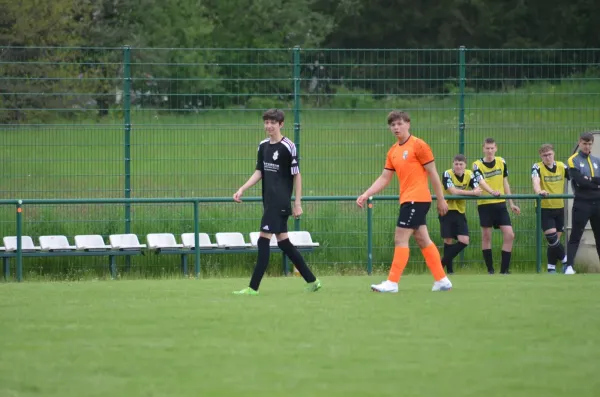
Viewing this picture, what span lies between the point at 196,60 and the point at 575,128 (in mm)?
6389

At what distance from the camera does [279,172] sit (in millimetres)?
11938

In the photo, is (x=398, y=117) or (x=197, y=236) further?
(x=197, y=236)

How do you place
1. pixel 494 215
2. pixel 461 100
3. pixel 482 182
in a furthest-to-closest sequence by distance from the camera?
pixel 461 100
pixel 494 215
pixel 482 182

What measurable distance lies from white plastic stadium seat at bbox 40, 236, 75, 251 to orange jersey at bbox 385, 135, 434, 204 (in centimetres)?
697

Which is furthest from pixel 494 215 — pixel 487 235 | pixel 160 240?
pixel 160 240

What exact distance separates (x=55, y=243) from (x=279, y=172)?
6.44m

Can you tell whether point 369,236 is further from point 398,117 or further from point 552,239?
point 398,117

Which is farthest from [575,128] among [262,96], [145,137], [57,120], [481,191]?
[57,120]

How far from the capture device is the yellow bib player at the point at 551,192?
56.6 ft

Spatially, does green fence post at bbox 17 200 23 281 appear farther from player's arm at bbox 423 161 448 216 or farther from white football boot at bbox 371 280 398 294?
player's arm at bbox 423 161 448 216

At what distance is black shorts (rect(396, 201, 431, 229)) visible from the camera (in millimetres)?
11734

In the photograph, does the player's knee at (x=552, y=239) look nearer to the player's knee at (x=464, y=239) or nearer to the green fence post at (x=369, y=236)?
the player's knee at (x=464, y=239)

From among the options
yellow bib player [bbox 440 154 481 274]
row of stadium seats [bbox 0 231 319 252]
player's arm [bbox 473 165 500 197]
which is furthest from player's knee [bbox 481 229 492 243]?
row of stadium seats [bbox 0 231 319 252]

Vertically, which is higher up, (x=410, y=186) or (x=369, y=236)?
(x=410, y=186)
